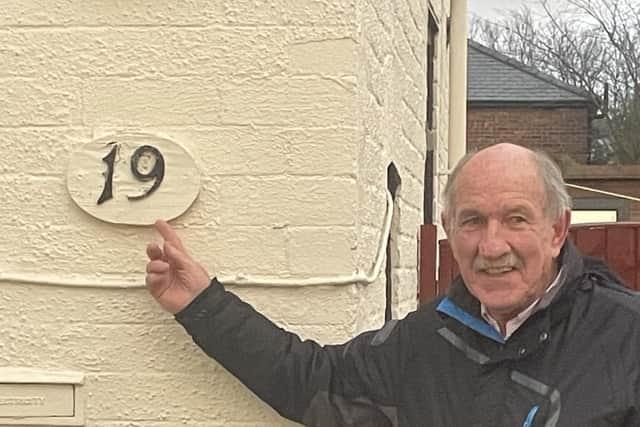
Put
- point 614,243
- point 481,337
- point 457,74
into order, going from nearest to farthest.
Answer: point 481,337 < point 614,243 < point 457,74

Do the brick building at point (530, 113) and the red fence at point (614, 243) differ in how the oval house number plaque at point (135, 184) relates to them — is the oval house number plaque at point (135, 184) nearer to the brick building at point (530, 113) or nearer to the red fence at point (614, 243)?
the red fence at point (614, 243)

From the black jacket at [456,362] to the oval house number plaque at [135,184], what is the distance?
24cm

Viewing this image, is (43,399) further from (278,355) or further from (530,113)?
(530,113)

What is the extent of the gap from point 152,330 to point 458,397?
79 centimetres

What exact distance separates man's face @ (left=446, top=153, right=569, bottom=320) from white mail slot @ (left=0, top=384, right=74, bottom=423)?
3.47 ft

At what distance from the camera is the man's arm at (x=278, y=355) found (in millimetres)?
2486

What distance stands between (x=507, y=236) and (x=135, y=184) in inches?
36.7

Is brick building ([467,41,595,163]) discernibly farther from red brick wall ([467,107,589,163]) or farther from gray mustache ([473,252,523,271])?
gray mustache ([473,252,523,271])

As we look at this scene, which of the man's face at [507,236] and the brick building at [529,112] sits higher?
the brick building at [529,112]

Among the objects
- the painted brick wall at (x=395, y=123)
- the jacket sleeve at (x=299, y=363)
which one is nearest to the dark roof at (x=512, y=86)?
the painted brick wall at (x=395, y=123)

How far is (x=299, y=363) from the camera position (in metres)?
2.51

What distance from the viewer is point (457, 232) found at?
92.0 inches

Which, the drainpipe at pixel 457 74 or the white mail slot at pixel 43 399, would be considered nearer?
the white mail slot at pixel 43 399

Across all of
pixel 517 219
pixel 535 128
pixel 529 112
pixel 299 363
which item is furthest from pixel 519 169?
pixel 535 128
